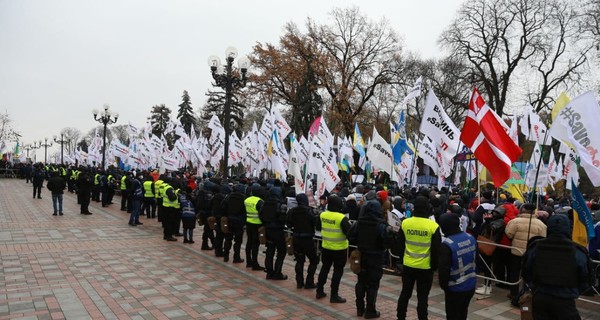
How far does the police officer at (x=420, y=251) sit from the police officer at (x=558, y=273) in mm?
1255

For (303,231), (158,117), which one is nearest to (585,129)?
(303,231)

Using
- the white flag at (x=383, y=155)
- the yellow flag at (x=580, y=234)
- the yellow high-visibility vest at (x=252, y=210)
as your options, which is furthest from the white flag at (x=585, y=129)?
the white flag at (x=383, y=155)

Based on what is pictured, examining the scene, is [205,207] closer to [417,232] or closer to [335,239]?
[335,239]

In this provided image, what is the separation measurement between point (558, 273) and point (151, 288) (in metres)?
6.30

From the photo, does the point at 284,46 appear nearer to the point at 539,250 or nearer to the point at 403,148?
the point at 403,148

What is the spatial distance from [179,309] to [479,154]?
19.0ft

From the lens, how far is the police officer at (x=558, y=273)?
4562mm

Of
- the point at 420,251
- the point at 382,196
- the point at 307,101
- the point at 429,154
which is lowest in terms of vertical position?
the point at 420,251

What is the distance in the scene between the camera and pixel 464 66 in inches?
1382

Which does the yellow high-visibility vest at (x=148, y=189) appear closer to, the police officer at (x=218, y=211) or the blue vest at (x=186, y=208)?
the blue vest at (x=186, y=208)

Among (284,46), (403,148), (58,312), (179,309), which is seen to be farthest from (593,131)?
(284,46)

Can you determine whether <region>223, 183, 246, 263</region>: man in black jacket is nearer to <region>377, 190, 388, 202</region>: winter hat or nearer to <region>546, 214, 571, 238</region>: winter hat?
<region>377, 190, 388, 202</region>: winter hat

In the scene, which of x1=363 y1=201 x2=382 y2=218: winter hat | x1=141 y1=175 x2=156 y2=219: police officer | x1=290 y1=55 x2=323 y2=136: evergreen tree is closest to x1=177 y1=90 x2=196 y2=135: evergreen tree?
x1=290 y1=55 x2=323 y2=136: evergreen tree

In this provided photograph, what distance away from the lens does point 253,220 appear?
9164 millimetres
